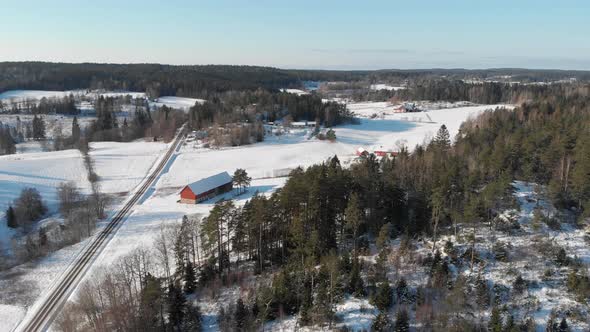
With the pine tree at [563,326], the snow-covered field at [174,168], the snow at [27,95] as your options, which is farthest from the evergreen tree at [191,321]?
the snow at [27,95]

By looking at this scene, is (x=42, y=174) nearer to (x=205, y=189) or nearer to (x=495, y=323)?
(x=205, y=189)

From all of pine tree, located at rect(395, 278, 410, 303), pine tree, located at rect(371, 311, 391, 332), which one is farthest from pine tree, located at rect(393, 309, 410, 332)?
pine tree, located at rect(395, 278, 410, 303)

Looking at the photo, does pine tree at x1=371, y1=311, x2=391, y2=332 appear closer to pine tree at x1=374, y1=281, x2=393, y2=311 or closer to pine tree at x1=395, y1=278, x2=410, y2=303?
pine tree at x1=374, y1=281, x2=393, y2=311

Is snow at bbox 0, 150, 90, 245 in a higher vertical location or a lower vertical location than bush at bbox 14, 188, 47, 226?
higher

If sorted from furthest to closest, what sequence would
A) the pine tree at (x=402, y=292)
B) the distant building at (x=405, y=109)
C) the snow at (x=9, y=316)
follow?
the distant building at (x=405, y=109)
the snow at (x=9, y=316)
the pine tree at (x=402, y=292)

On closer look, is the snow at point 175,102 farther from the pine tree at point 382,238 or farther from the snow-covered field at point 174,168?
the pine tree at point 382,238

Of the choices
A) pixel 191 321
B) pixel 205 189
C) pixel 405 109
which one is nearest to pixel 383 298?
pixel 191 321
